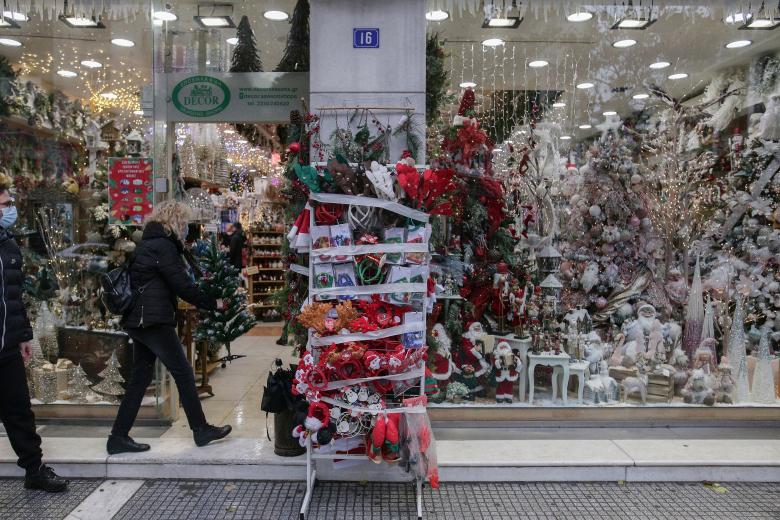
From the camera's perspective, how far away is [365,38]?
438cm

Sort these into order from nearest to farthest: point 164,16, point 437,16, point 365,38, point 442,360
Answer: point 365,38 < point 442,360 < point 437,16 < point 164,16

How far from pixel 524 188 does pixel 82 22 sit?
4178 mm

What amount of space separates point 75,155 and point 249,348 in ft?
12.6

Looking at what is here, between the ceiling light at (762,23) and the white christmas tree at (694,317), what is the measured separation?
2.13 metres

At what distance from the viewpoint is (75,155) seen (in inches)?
201

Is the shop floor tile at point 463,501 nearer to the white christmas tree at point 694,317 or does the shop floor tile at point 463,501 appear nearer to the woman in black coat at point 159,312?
the woman in black coat at point 159,312

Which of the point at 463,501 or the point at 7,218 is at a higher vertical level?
the point at 7,218

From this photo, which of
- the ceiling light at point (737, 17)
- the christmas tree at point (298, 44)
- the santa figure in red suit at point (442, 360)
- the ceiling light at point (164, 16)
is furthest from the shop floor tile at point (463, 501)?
the ceiling light at point (737, 17)

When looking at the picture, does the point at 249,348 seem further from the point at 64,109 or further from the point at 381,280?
the point at 381,280

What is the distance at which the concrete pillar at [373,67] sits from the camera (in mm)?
4375

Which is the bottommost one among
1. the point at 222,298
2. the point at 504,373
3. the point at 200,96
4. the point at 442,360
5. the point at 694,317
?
the point at 504,373

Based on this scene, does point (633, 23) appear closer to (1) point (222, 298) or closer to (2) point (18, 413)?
(1) point (222, 298)

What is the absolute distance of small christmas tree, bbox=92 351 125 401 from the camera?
4793 mm

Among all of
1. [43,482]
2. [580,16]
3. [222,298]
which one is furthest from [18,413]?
[580,16]
